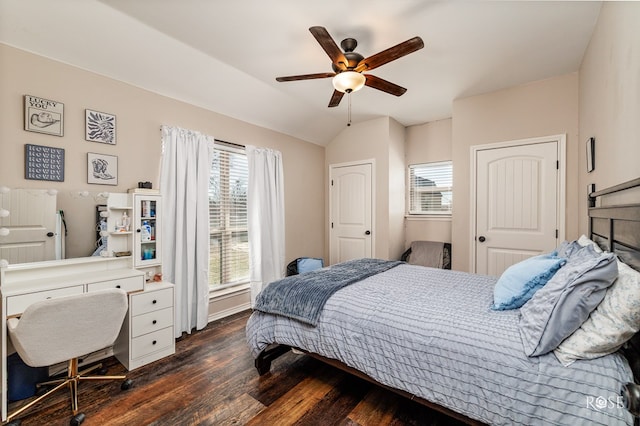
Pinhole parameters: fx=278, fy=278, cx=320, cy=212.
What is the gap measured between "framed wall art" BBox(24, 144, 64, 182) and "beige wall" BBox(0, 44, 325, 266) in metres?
0.03

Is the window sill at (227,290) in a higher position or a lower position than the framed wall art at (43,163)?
lower

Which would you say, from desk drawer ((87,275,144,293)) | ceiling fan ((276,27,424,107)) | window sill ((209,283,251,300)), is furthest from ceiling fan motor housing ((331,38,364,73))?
window sill ((209,283,251,300))

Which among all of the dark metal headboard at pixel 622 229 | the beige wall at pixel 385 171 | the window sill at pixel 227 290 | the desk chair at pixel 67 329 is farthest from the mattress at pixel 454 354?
the beige wall at pixel 385 171

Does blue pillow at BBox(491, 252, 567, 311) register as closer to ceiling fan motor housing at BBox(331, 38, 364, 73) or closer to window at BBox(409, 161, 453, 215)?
ceiling fan motor housing at BBox(331, 38, 364, 73)

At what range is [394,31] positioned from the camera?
2230 millimetres

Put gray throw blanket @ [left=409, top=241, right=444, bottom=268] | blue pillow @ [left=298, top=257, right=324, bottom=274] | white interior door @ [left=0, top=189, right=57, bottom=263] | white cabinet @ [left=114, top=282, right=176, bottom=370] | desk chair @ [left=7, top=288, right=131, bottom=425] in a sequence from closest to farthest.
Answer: desk chair @ [left=7, top=288, right=131, bottom=425] → white interior door @ [left=0, top=189, right=57, bottom=263] → white cabinet @ [left=114, top=282, right=176, bottom=370] → gray throw blanket @ [left=409, top=241, right=444, bottom=268] → blue pillow @ [left=298, top=257, right=324, bottom=274]

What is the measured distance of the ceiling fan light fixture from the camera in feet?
6.74

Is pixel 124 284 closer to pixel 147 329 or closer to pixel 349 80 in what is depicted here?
pixel 147 329

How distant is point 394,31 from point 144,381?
3308 mm

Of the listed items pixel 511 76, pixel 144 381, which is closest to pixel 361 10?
pixel 511 76

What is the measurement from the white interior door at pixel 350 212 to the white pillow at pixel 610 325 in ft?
9.99

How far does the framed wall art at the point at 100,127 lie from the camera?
233 cm

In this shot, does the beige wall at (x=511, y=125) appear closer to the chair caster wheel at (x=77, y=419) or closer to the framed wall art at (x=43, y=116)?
the chair caster wheel at (x=77, y=419)

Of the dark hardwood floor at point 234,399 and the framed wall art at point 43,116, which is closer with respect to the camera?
the dark hardwood floor at point 234,399
